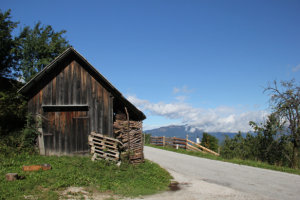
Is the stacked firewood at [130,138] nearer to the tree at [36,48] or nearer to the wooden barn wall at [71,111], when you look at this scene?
the wooden barn wall at [71,111]

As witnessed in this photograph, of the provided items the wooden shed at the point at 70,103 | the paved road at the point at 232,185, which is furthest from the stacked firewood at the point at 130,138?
the paved road at the point at 232,185

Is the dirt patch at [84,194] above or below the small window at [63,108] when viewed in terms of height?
below

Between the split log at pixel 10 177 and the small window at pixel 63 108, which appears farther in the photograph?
the small window at pixel 63 108

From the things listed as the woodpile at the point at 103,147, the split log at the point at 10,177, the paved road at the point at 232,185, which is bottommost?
the paved road at the point at 232,185

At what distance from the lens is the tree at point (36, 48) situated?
27.5 metres

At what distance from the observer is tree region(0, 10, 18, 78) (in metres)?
23.6

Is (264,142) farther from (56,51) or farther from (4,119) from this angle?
(56,51)

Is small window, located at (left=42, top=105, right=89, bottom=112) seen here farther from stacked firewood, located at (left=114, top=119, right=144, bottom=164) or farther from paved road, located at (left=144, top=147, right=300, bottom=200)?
paved road, located at (left=144, top=147, right=300, bottom=200)

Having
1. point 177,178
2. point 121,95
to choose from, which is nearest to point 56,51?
point 121,95

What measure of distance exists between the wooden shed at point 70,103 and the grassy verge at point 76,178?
1195mm

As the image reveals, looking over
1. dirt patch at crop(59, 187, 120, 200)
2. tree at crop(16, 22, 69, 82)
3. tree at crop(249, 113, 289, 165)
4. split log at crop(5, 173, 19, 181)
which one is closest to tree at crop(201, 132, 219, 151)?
tree at crop(249, 113, 289, 165)

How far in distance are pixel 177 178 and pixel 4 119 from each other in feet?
37.3

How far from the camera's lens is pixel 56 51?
31.3 m

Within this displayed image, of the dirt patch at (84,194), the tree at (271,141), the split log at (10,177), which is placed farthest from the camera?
the tree at (271,141)
